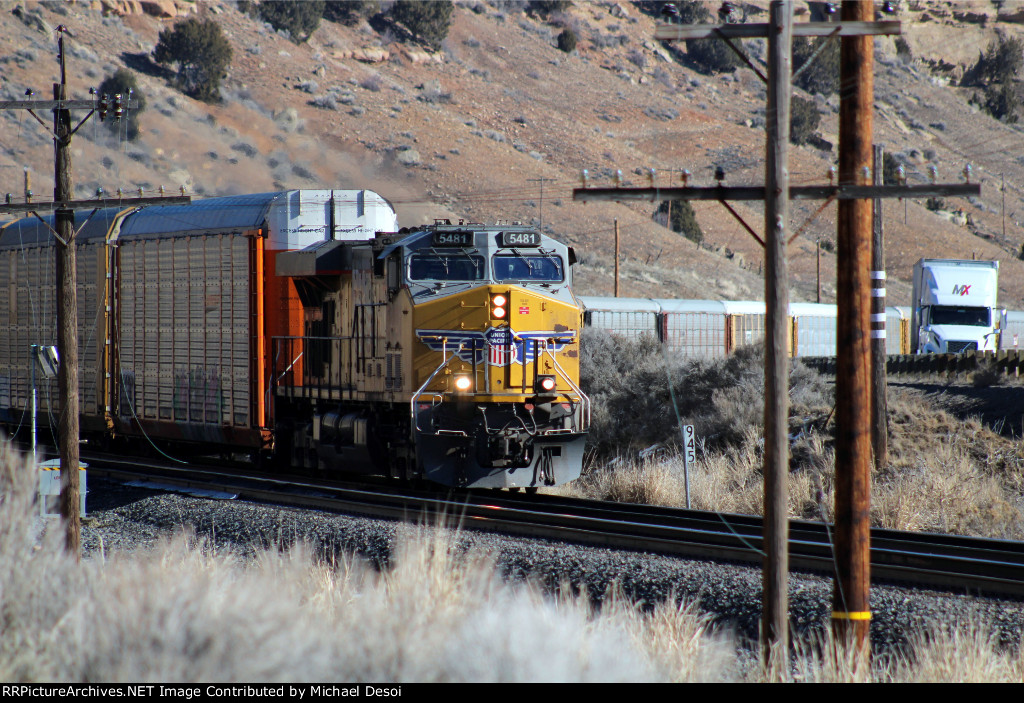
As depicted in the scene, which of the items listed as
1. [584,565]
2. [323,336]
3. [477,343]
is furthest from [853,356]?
[323,336]

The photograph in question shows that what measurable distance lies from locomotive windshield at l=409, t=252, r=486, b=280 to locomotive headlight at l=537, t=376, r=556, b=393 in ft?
5.23

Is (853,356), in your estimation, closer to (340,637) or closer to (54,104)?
(340,637)

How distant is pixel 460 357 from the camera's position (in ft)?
47.5

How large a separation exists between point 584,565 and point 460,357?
4816 mm

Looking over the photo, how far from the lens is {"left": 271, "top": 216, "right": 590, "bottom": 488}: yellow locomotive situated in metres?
14.5

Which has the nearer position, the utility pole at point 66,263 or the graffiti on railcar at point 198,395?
the utility pole at point 66,263

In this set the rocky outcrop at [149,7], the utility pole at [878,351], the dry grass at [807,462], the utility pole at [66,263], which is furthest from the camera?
the rocky outcrop at [149,7]

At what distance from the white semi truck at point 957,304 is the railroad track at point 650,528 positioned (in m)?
24.3

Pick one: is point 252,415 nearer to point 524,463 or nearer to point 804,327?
point 524,463

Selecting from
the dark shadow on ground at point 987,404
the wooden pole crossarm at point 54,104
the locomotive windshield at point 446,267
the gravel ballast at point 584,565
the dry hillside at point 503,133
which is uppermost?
the dry hillside at point 503,133

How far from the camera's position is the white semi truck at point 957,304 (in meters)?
35.4

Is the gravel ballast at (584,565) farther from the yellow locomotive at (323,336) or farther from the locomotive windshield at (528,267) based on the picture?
the locomotive windshield at (528,267)

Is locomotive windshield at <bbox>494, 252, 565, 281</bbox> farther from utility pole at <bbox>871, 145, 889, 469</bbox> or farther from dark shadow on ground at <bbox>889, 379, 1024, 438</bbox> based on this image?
dark shadow on ground at <bbox>889, 379, 1024, 438</bbox>

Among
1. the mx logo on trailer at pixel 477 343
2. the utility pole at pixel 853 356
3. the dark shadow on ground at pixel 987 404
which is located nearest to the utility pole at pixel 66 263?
the mx logo on trailer at pixel 477 343
